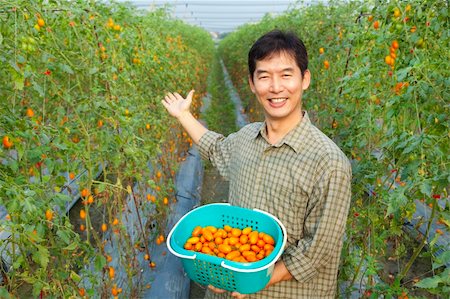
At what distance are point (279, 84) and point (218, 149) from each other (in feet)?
1.79

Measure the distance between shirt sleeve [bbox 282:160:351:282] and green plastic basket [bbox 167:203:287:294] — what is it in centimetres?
9

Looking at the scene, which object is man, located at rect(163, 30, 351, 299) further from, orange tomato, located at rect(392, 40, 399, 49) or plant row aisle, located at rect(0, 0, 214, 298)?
plant row aisle, located at rect(0, 0, 214, 298)

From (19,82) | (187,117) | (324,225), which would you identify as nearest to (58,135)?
(19,82)

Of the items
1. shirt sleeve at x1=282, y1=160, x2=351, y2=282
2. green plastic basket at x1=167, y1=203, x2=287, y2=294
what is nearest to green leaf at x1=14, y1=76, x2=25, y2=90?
green plastic basket at x1=167, y1=203, x2=287, y2=294

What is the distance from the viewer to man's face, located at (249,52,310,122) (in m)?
1.37

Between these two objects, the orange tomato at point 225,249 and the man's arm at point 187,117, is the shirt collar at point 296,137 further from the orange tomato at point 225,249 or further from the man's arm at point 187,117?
the man's arm at point 187,117

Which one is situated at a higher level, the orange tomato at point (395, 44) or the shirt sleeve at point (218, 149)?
the orange tomato at point (395, 44)

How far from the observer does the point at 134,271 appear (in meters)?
2.37

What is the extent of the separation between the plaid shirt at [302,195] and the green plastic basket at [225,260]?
2.2 inches

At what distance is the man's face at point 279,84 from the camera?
4.48 ft

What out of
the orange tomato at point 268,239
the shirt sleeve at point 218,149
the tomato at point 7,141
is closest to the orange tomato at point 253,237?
the orange tomato at point 268,239

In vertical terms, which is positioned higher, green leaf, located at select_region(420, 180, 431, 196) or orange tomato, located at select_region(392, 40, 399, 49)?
orange tomato, located at select_region(392, 40, 399, 49)

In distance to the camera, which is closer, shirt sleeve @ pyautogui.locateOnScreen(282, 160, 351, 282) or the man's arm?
shirt sleeve @ pyautogui.locateOnScreen(282, 160, 351, 282)

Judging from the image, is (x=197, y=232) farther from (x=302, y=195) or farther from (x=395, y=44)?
(x=395, y=44)
